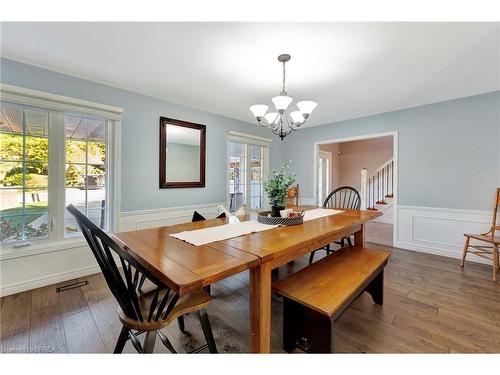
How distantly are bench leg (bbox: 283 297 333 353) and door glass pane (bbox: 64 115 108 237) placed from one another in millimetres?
2499

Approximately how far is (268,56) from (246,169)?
8.13 ft

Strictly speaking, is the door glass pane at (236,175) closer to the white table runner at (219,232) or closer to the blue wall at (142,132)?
the blue wall at (142,132)

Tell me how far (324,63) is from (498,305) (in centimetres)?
273

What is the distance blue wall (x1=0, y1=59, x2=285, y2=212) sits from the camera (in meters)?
2.20

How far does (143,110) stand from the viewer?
288 cm

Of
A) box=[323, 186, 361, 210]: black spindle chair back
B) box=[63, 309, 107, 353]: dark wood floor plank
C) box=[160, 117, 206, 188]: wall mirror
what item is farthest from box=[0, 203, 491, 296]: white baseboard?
box=[323, 186, 361, 210]: black spindle chair back

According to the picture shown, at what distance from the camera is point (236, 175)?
13.5 feet

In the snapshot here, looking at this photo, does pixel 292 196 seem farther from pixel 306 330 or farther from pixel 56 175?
pixel 56 175

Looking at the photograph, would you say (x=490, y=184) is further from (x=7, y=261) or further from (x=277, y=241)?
(x=7, y=261)

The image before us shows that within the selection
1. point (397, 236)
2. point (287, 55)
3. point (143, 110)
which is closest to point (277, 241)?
point (287, 55)

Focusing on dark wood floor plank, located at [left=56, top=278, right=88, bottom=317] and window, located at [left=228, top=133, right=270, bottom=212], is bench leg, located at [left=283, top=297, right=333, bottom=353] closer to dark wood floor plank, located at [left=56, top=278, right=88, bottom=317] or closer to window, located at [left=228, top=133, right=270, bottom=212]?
dark wood floor plank, located at [left=56, top=278, right=88, bottom=317]

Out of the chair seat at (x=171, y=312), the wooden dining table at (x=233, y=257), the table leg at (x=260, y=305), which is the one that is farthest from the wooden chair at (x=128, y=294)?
the table leg at (x=260, y=305)

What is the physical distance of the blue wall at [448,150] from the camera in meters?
2.81
